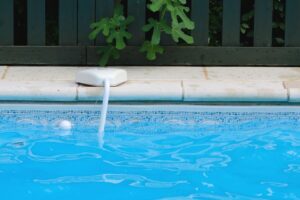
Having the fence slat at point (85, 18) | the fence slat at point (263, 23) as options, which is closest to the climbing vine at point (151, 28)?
the fence slat at point (85, 18)

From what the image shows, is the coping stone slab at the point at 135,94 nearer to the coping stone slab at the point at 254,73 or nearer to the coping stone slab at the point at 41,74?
the coping stone slab at the point at 41,74

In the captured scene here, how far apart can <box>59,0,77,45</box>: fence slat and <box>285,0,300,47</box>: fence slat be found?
149 cm

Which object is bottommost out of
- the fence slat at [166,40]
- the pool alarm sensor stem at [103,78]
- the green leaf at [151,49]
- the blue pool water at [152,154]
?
the blue pool water at [152,154]

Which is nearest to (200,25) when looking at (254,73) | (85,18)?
(254,73)

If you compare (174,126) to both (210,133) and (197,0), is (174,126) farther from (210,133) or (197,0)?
(197,0)

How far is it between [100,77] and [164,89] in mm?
374

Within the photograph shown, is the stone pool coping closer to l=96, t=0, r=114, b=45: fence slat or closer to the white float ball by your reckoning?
the white float ball

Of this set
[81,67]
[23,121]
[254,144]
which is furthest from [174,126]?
[81,67]

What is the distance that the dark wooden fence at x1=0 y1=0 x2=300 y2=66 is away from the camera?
5.79 meters

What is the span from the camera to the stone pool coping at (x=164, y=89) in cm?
475

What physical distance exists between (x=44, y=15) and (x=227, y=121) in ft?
5.66

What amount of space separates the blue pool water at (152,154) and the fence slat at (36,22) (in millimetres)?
1166

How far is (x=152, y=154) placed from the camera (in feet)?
13.7

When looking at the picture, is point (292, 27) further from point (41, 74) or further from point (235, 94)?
point (41, 74)
